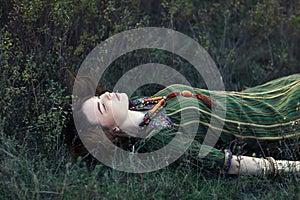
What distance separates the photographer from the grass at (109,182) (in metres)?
2.40

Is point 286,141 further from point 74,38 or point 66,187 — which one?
point 74,38

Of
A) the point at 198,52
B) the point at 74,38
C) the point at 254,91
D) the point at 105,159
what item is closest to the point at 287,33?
the point at 198,52

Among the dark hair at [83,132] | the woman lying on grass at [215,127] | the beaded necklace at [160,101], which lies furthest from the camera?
the beaded necklace at [160,101]

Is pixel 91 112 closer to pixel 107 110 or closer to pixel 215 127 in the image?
pixel 107 110

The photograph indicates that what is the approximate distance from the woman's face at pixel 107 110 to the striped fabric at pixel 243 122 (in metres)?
0.20

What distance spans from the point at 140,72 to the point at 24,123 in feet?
3.68

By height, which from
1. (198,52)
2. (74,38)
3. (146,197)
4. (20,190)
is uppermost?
(74,38)

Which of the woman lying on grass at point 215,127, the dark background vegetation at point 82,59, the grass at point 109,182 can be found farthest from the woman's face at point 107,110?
the grass at point 109,182

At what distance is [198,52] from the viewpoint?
13.1 ft

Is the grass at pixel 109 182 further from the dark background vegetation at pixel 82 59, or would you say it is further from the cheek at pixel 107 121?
the cheek at pixel 107 121

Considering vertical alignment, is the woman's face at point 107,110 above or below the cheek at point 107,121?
above

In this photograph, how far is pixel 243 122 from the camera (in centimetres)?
298

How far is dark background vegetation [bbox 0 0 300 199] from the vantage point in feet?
8.25

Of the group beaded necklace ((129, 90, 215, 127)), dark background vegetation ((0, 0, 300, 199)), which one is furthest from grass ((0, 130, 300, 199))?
beaded necklace ((129, 90, 215, 127))
